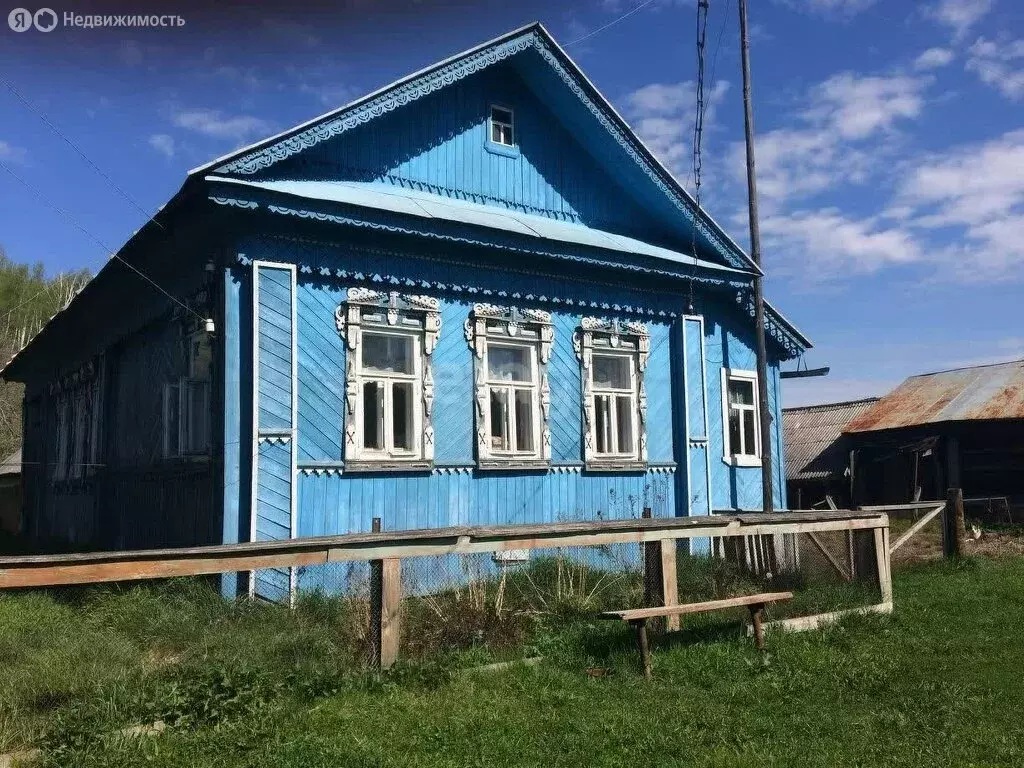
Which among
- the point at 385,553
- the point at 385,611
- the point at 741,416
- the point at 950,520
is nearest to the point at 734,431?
the point at 741,416

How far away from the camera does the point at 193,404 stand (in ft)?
32.1

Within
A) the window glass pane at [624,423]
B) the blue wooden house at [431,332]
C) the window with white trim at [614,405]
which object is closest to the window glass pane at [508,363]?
the blue wooden house at [431,332]

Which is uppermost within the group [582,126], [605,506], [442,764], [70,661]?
[582,126]

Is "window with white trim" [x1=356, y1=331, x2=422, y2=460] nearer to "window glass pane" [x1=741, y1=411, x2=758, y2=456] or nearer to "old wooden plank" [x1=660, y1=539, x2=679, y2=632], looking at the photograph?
"old wooden plank" [x1=660, y1=539, x2=679, y2=632]

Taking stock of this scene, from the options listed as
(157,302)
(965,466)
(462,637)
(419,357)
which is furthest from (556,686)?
(965,466)

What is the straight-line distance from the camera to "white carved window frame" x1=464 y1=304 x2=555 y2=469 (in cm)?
997

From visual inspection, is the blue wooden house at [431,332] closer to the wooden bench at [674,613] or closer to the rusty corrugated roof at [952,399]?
the wooden bench at [674,613]

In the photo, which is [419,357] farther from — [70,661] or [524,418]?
[70,661]

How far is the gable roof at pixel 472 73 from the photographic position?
8.81 m

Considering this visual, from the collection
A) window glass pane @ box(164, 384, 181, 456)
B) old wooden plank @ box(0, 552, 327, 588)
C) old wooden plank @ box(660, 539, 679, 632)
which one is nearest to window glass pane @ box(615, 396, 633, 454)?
old wooden plank @ box(660, 539, 679, 632)

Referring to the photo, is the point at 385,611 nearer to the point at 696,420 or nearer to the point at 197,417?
the point at 197,417

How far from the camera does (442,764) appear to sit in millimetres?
4609

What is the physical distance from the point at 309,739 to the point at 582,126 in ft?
28.7

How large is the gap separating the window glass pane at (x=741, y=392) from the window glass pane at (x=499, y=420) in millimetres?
4153
